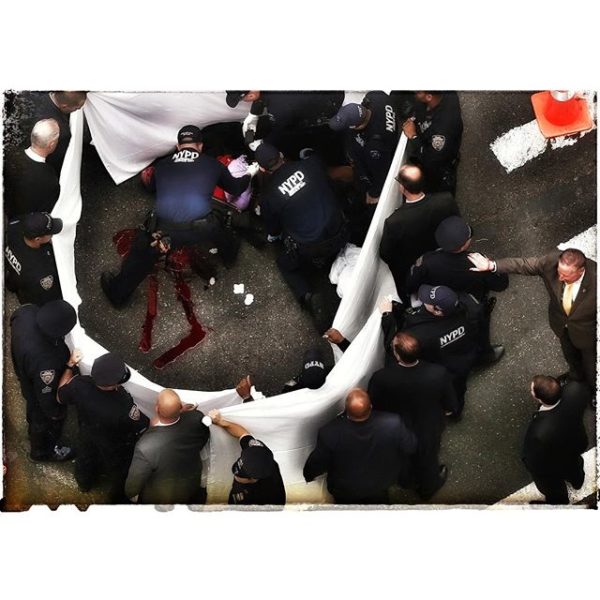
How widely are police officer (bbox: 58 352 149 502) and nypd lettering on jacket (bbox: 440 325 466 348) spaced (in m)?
2.15

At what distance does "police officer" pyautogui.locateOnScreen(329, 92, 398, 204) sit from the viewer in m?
6.69

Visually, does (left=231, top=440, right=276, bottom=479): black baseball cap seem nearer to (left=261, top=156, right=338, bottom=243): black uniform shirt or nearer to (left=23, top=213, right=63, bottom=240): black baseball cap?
(left=261, top=156, right=338, bottom=243): black uniform shirt

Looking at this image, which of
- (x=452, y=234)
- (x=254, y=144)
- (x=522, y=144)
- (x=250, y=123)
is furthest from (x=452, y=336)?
(x=250, y=123)

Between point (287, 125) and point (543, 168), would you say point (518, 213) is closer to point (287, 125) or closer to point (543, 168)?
point (543, 168)

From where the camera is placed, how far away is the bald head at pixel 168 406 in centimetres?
659

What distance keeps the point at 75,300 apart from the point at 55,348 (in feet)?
1.27

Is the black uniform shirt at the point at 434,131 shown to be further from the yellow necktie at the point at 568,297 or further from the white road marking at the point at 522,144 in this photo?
the yellow necktie at the point at 568,297

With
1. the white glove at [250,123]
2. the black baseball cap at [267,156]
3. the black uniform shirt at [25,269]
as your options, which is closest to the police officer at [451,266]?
the black baseball cap at [267,156]

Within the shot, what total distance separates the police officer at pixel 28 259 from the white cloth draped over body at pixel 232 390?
104mm

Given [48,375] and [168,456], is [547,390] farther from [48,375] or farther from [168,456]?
[48,375]

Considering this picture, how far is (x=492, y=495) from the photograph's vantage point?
6.79 meters

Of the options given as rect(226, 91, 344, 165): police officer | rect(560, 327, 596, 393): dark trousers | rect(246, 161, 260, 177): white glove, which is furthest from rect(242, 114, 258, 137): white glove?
rect(560, 327, 596, 393): dark trousers

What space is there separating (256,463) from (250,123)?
2410 mm

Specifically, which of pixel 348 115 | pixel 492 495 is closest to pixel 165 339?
pixel 348 115
